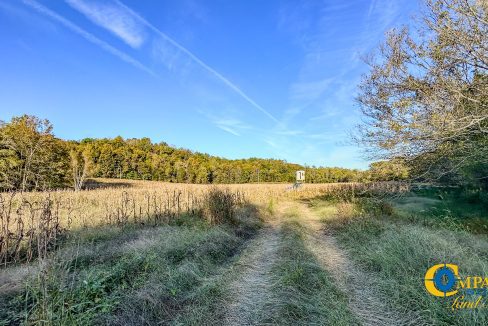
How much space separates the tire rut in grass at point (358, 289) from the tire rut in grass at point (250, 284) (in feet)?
3.51

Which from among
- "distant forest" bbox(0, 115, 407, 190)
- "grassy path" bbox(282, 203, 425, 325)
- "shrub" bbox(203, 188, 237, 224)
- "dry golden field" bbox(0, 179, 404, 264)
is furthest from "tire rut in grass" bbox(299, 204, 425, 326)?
"distant forest" bbox(0, 115, 407, 190)

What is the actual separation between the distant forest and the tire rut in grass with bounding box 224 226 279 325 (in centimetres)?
1691

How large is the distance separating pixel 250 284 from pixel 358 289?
164 centimetres

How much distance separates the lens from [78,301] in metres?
3.40

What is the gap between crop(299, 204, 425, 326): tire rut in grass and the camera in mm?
3354

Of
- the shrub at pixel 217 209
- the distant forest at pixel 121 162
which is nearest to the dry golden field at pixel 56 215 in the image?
the shrub at pixel 217 209

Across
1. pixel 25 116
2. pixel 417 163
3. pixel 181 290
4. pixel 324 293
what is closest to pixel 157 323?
pixel 181 290

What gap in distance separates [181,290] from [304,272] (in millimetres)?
1968

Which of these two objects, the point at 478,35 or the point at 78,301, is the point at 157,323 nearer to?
the point at 78,301

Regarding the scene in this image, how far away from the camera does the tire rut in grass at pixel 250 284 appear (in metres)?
3.52

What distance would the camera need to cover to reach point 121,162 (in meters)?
48.6

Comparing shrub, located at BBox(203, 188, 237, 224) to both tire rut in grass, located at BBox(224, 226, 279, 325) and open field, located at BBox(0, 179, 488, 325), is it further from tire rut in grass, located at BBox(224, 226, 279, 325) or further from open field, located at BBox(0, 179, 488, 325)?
tire rut in grass, located at BBox(224, 226, 279, 325)

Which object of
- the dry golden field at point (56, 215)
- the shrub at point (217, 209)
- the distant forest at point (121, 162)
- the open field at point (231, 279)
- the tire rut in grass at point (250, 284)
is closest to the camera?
the open field at point (231, 279)

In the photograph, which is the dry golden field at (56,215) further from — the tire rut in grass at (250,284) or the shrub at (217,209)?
the tire rut in grass at (250,284)
